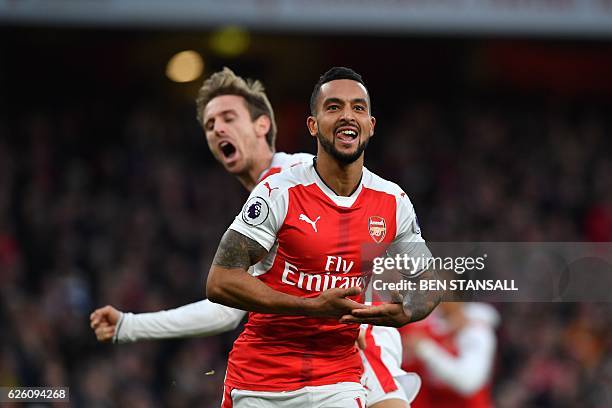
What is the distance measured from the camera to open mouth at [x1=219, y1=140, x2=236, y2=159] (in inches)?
221

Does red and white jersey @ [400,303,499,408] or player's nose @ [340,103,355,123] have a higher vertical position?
player's nose @ [340,103,355,123]

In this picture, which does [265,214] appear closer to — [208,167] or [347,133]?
[347,133]

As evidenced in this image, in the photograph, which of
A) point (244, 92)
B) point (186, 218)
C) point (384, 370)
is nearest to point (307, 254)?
point (384, 370)

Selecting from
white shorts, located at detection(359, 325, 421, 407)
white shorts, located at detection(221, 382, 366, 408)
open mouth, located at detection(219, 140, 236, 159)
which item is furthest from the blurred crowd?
white shorts, located at detection(221, 382, 366, 408)

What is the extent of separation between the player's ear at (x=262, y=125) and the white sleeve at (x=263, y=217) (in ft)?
4.38

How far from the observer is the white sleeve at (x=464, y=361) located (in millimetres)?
7406

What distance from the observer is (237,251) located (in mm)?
4246

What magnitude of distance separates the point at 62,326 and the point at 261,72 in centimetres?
643

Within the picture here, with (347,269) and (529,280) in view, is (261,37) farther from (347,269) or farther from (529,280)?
(347,269)

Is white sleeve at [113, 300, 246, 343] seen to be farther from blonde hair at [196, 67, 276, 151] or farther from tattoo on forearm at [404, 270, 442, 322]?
tattoo on forearm at [404, 270, 442, 322]

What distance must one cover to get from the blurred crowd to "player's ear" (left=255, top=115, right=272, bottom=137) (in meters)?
3.82

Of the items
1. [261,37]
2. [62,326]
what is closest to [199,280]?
[62,326]

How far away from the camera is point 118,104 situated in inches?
618

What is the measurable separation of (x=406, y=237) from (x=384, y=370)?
33.2 inches
